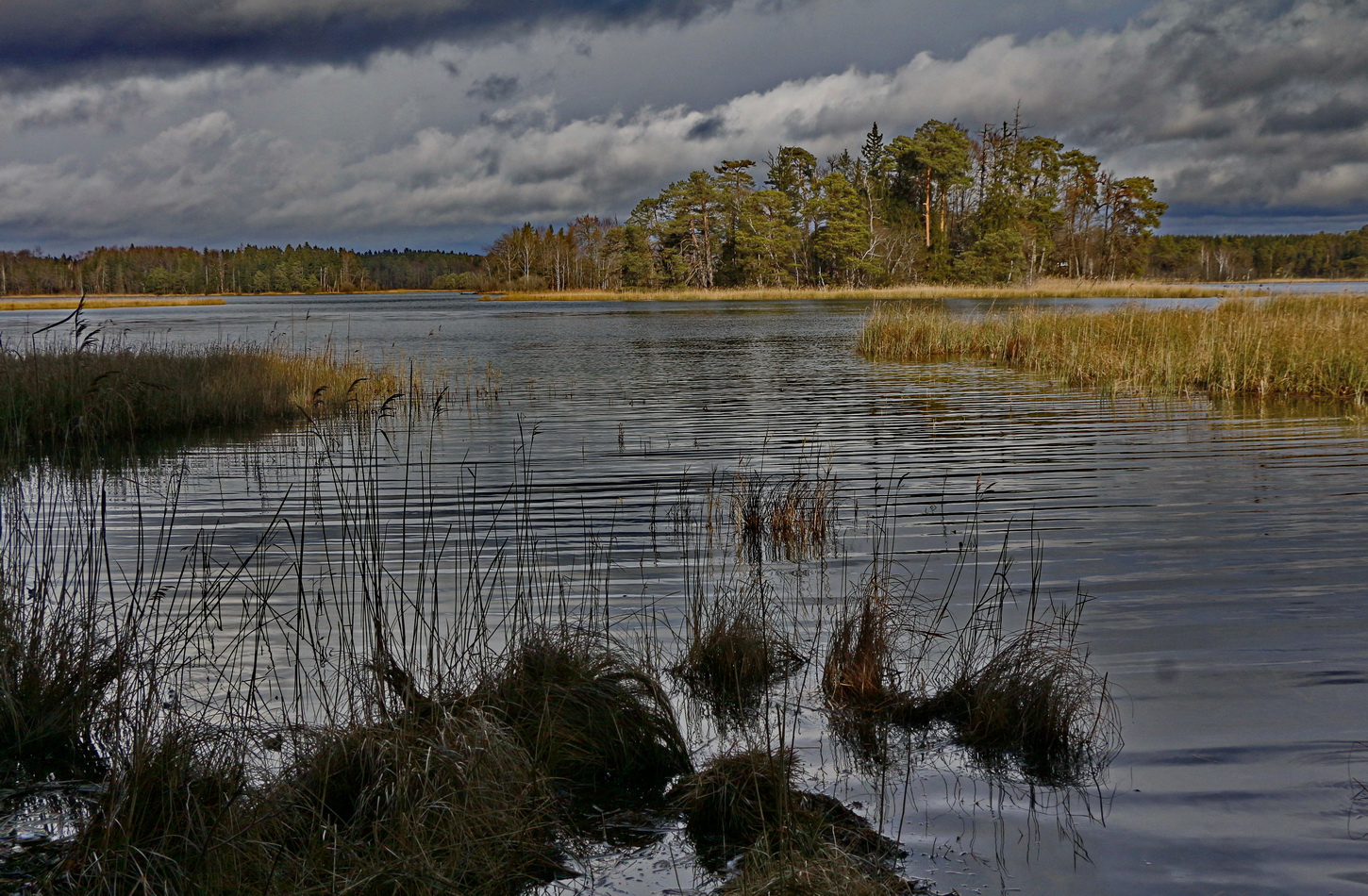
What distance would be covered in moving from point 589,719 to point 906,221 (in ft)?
235

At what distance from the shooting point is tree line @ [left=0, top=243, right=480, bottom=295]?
5217 inches

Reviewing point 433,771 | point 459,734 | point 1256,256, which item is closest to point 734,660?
point 459,734

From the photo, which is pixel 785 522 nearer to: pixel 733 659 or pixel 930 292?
pixel 733 659

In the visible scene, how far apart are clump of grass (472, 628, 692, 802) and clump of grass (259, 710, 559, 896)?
0.71ft

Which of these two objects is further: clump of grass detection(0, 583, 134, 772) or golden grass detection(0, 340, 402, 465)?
golden grass detection(0, 340, 402, 465)

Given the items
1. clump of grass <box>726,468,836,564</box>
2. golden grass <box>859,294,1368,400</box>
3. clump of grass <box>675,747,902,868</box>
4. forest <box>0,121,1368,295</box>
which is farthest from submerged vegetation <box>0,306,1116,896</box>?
forest <box>0,121,1368,295</box>

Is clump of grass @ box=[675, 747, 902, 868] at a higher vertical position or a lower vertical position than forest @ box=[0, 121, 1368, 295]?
lower

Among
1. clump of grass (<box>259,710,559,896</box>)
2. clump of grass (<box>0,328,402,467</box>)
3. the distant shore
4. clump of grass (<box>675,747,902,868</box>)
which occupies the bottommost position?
clump of grass (<box>675,747,902,868</box>)

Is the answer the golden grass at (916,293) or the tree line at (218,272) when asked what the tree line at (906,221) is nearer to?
the golden grass at (916,293)

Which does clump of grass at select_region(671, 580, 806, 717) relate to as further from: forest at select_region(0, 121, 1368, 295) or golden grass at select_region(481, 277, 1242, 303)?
forest at select_region(0, 121, 1368, 295)

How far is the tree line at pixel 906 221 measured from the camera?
66.4m

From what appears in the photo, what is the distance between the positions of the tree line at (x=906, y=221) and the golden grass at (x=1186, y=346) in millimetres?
41330

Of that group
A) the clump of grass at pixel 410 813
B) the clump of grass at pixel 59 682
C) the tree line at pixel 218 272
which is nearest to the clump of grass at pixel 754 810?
the clump of grass at pixel 410 813

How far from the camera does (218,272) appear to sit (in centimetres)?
14700
